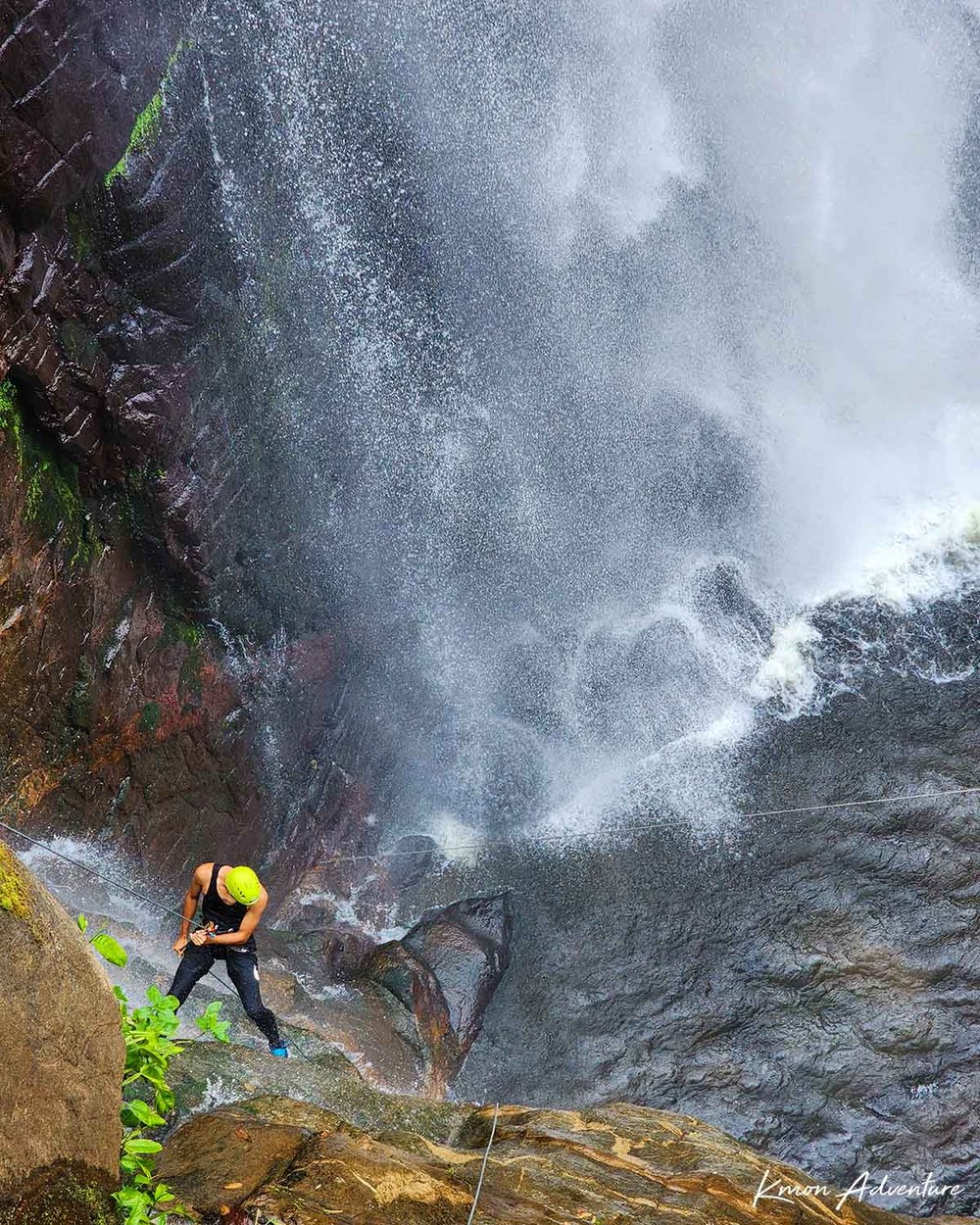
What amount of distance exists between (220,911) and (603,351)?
9357mm

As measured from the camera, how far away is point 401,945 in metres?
9.83

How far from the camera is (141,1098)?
14.7 ft

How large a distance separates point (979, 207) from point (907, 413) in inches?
133

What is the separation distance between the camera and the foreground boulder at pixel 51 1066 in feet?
9.80

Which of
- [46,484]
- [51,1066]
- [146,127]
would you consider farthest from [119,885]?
[146,127]

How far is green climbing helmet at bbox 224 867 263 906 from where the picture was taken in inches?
218

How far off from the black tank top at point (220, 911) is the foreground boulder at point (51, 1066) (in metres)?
2.12

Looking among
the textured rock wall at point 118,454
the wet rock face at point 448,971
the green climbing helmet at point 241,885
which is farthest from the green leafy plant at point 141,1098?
the wet rock face at point 448,971

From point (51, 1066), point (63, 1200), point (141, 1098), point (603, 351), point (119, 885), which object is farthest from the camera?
point (603, 351)

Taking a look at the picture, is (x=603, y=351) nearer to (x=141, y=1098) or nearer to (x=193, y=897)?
(x=193, y=897)

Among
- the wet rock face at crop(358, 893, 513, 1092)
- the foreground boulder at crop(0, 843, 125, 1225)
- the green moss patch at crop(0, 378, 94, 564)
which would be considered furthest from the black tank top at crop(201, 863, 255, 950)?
the wet rock face at crop(358, 893, 513, 1092)

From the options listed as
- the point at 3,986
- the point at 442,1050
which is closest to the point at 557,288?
the point at 442,1050

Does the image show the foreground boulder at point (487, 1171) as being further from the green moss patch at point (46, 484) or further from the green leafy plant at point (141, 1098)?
the green moss patch at point (46, 484)

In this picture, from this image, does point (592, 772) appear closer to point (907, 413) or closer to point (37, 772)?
point (37, 772)
